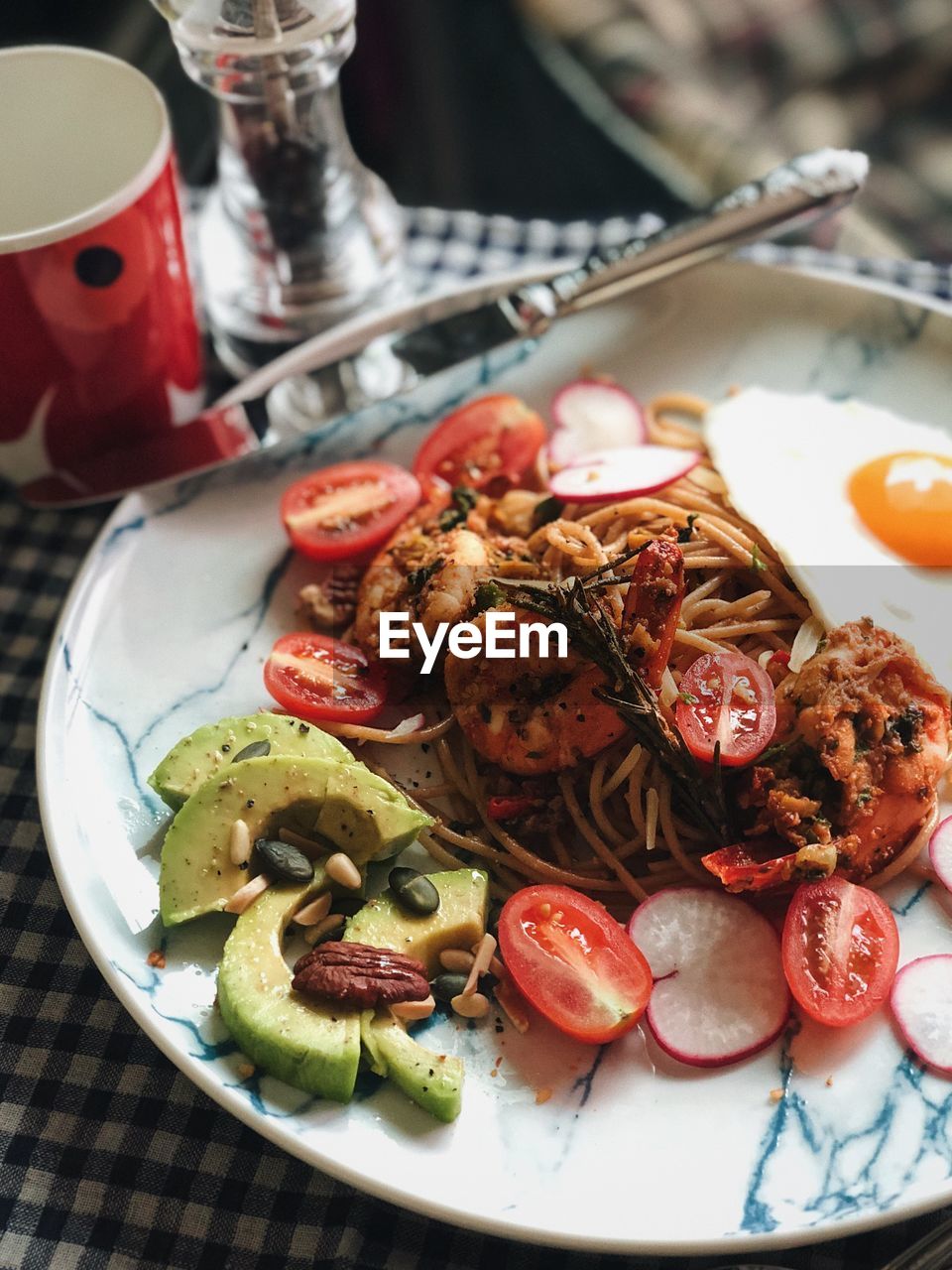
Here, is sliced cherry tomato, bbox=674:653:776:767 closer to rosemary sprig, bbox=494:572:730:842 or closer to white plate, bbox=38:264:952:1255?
rosemary sprig, bbox=494:572:730:842

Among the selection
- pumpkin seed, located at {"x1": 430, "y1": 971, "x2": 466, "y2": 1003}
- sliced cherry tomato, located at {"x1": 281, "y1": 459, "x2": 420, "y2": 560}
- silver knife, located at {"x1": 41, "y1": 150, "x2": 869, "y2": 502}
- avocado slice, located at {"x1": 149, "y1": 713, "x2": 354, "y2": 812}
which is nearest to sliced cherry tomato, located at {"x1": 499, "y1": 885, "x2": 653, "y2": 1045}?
pumpkin seed, located at {"x1": 430, "y1": 971, "x2": 466, "y2": 1003}

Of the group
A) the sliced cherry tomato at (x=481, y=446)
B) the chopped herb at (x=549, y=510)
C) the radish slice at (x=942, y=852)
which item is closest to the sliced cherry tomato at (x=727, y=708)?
the radish slice at (x=942, y=852)

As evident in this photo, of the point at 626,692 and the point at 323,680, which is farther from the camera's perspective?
the point at 323,680

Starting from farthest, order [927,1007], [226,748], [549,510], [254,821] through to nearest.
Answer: [549,510], [226,748], [254,821], [927,1007]

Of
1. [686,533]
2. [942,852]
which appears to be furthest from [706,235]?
[942,852]

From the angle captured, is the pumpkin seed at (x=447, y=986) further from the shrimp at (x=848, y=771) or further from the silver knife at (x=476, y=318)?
the silver knife at (x=476, y=318)

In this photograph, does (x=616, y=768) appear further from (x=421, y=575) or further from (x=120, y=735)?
(x=120, y=735)

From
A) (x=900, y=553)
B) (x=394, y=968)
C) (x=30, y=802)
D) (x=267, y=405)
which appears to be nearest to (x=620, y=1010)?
(x=394, y=968)
